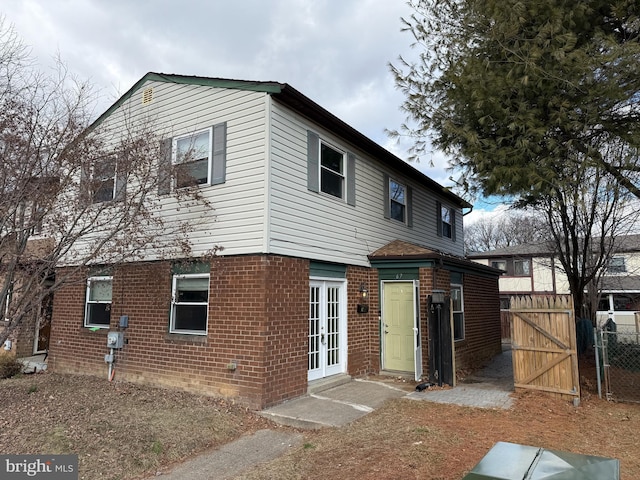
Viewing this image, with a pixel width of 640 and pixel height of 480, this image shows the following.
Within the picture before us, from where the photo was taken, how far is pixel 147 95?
10.5 metres

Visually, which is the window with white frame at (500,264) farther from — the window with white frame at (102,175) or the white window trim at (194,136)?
the window with white frame at (102,175)

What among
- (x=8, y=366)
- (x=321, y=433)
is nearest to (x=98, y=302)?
(x=8, y=366)

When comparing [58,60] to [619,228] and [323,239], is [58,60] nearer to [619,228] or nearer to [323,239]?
[323,239]

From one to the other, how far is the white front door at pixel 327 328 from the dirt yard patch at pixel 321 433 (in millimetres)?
1962

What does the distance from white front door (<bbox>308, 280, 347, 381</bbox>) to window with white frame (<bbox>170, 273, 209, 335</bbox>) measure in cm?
218

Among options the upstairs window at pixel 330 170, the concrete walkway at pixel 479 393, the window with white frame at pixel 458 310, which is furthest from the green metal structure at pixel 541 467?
the window with white frame at pixel 458 310

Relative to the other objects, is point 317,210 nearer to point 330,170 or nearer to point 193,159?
point 330,170

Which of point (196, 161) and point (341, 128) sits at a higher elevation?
point (341, 128)

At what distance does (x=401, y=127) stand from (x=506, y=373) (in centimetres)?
733

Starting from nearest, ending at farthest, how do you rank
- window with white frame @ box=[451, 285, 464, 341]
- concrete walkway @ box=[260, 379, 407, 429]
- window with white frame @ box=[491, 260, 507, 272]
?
concrete walkway @ box=[260, 379, 407, 429] < window with white frame @ box=[451, 285, 464, 341] < window with white frame @ box=[491, 260, 507, 272]

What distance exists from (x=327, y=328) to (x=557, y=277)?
27326 millimetres

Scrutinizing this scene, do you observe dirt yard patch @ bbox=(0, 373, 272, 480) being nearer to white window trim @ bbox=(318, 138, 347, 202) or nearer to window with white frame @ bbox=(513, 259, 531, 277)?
white window trim @ bbox=(318, 138, 347, 202)

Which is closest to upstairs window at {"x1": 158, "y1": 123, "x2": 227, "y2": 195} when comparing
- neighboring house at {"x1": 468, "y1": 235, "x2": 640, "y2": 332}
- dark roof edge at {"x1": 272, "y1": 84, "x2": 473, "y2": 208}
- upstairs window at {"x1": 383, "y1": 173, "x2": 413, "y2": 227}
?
dark roof edge at {"x1": 272, "y1": 84, "x2": 473, "y2": 208}

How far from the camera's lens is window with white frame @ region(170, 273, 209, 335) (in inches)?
339
